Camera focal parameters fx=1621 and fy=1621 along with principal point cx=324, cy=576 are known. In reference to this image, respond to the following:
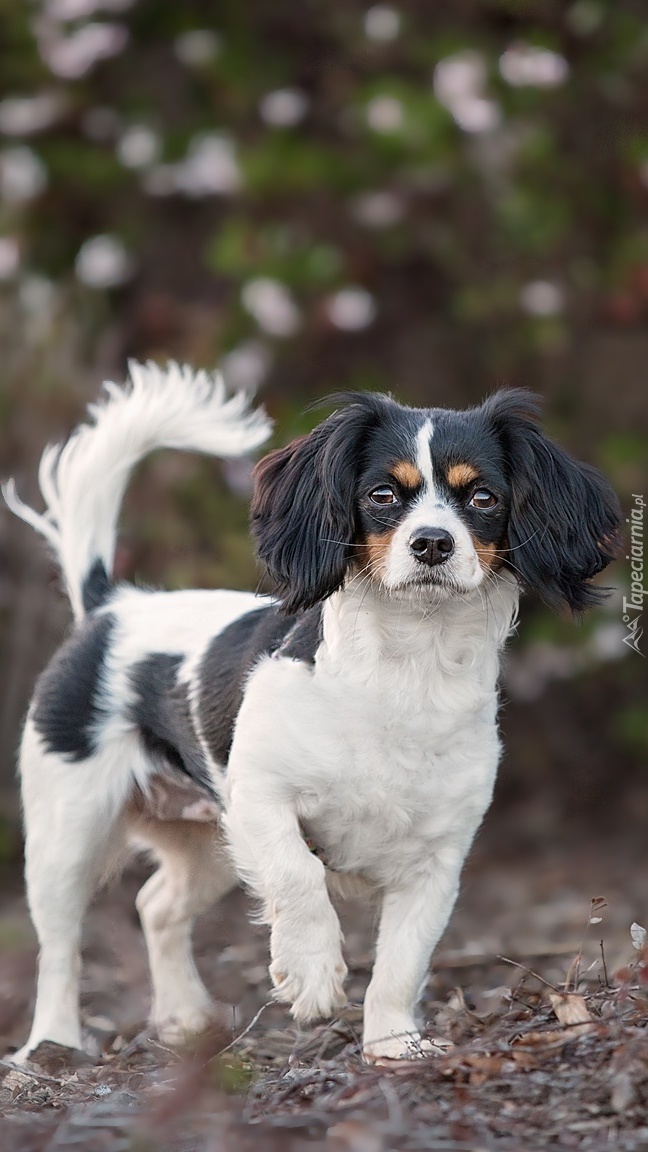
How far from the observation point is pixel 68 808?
13.5 ft

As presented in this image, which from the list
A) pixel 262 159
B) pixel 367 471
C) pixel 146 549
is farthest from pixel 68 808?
pixel 262 159

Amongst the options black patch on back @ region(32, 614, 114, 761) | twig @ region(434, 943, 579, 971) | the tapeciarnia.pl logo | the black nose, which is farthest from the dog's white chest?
the tapeciarnia.pl logo

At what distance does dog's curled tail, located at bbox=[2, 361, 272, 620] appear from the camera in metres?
4.31

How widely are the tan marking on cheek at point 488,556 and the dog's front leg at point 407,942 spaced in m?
0.63

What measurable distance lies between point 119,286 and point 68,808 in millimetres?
3929

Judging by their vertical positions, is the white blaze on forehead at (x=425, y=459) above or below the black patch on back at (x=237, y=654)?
above

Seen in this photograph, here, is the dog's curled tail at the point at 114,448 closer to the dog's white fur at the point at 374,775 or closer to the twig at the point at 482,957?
the dog's white fur at the point at 374,775

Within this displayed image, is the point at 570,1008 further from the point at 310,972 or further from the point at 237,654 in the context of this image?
the point at 237,654

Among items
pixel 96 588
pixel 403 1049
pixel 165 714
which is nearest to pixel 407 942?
pixel 403 1049

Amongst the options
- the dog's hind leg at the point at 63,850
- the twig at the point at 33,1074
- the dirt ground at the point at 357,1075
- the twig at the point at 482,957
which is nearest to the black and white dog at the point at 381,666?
the dirt ground at the point at 357,1075

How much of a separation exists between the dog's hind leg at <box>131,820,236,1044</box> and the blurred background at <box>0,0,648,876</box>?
6.88 ft

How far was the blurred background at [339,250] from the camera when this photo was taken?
22.2 ft

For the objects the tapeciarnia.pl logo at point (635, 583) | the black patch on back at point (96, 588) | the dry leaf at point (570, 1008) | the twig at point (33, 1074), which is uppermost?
the black patch on back at point (96, 588)

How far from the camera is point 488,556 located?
3.39 m
